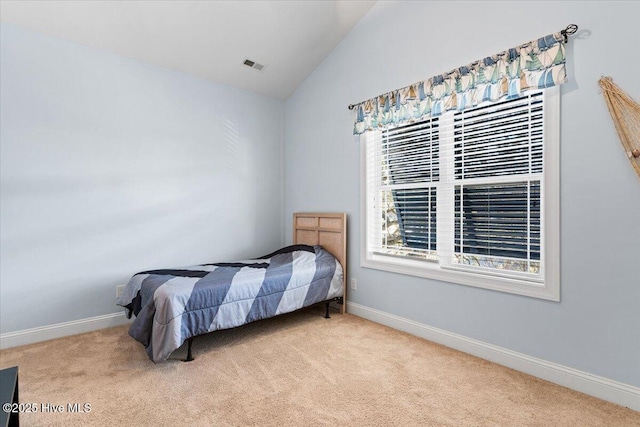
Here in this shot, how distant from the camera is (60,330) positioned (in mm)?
2773

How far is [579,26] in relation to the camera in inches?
76.1

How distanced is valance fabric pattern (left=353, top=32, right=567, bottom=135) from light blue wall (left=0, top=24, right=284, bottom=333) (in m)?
1.74

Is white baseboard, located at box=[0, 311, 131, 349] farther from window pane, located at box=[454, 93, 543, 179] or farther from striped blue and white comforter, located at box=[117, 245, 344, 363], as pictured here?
window pane, located at box=[454, 93, 543, 179]

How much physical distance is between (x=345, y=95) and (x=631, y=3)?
220 cm

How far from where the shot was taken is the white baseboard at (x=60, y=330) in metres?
2.57

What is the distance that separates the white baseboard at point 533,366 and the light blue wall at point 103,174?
219 cm

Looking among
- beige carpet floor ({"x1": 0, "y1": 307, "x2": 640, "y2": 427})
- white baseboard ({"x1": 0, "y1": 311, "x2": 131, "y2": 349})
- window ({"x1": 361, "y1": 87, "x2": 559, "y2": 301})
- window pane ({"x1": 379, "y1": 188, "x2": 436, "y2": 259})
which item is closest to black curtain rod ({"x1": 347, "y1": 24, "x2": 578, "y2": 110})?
window ({"x1": 361, "y1": 87, "x2": 559, "y2": 301})

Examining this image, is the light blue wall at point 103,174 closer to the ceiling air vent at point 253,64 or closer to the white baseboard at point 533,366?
the ceiling air vent at point 253,64

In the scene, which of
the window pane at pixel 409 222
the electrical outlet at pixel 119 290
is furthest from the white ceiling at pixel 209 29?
the electrical outlet at pixel 119 290

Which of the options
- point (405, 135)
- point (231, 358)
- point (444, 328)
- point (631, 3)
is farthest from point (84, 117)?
point (631, 3)

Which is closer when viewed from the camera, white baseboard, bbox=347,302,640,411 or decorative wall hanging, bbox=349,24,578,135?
white baseboard, bbox=347,302,640,411

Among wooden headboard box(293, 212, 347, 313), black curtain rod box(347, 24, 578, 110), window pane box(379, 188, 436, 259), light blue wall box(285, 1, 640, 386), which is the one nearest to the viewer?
light blue wall box(285, 1, 640, 386)

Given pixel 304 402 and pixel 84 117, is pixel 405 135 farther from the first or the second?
pixel 84 117

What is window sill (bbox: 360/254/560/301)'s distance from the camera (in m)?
2.10
